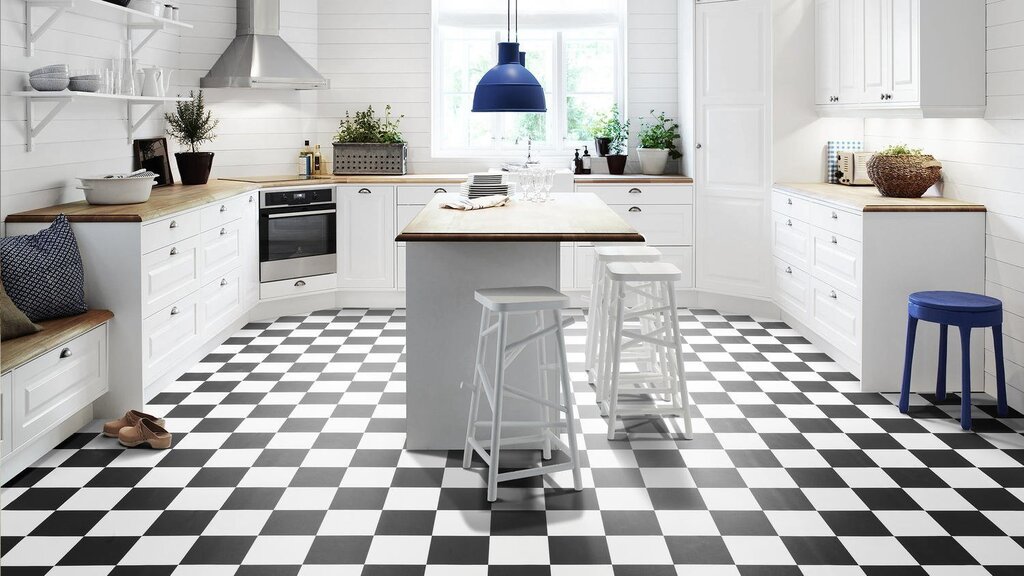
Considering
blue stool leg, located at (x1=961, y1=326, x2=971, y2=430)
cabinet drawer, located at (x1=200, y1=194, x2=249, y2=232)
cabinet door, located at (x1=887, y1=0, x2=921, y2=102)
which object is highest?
cabinet door, located at (x1=887, y1=0, x2=921, y2=102)

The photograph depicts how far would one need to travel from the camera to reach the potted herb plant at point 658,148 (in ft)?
24.3

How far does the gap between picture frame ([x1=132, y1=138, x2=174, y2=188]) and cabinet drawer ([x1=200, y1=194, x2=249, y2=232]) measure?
518 millimetres

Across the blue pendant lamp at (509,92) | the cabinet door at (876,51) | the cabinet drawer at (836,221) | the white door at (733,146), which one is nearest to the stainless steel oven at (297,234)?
the blue pendant lamp at (509,92)

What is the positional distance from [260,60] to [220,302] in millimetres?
2063

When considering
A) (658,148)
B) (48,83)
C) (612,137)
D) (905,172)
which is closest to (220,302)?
(48,83)

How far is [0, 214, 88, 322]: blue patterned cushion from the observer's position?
12.6 ft

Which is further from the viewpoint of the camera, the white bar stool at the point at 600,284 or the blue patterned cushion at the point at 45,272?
the white bar stool at the point at 600,284

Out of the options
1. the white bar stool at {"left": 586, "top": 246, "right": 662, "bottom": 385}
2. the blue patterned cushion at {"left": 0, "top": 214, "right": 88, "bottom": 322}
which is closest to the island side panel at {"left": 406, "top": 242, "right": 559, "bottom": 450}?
the white bar stool at {"left": 586, "top": 246, "right": 662, "bottom": 385}

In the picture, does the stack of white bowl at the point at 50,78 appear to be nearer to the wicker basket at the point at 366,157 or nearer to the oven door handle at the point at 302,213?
the oven door handle at the point at 302,213

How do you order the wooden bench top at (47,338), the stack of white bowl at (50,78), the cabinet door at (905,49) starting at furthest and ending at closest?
the cabinet door at (905,49), the stack of white bowl at (50,78), the wooden bench top at (47,338)

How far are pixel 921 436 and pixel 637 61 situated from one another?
14.9 feet

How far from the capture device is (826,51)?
239 inches

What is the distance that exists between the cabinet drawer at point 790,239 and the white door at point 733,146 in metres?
0.16

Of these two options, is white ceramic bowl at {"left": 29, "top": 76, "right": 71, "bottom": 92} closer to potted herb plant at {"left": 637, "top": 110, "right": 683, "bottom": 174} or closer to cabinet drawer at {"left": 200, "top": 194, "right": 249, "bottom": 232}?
cabinet drawer at {"left": 200, "top": 194, "right": 249, "bottom": 232}
